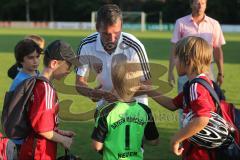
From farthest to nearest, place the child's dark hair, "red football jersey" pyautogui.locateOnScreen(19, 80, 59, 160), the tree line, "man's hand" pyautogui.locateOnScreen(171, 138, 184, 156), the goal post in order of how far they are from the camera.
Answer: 1. the tree line
2. the goal post
3. the child's dark hair
4. "red football jersey" pyautogui.locateOnScreen(19, 80, 59, 160)
5. "man's hand" pyautogui.locateOnScreen(171, 138, 184, 156)

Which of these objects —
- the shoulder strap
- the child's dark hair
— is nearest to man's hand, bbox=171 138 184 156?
the shoulder strap

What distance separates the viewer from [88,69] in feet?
17.0

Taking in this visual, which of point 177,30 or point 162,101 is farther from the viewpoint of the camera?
point 177,30

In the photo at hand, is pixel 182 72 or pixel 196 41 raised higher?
pixel 196 41

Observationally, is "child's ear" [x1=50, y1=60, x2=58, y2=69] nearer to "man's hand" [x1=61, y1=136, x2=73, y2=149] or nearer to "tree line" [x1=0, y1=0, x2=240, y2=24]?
"man's hand" [x1=61, y1=136, x2=73, y2=149]

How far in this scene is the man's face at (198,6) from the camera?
6.52 meters

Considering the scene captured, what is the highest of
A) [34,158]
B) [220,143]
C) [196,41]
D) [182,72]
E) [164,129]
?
[196,41]

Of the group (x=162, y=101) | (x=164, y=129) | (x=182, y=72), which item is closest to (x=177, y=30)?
(x=164, y=129)

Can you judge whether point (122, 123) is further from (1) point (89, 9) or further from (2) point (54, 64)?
(1) point (89, 9)

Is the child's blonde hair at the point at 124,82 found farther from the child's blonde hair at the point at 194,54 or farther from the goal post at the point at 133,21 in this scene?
the goal post at the point at 133,21

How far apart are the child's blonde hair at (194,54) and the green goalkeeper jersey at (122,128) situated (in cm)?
53

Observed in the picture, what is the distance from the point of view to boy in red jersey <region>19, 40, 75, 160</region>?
3.81 metres

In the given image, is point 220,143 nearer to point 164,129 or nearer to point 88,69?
point 88,69

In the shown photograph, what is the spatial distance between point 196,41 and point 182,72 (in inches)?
10.4
